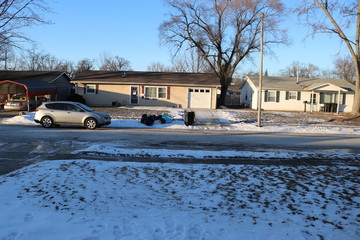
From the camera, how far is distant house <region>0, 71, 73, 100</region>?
2620 cm

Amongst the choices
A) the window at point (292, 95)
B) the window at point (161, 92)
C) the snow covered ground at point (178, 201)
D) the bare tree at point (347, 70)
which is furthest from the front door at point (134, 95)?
the bare tree at point (347, 70)

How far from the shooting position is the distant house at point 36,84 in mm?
26198

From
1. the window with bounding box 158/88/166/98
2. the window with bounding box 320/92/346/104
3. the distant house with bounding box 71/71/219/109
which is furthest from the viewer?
the window with bounding box 320/92/346/104

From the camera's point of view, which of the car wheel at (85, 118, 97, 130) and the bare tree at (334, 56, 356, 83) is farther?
the bare tree at (334, 56, 356, 83)

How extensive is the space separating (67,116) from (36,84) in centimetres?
1436

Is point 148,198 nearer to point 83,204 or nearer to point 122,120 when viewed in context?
point 83,204

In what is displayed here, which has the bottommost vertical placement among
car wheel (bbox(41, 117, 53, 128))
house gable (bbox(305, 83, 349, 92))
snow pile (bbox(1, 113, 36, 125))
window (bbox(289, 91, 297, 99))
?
snow pile (bbox(1, 113, 36, 125))

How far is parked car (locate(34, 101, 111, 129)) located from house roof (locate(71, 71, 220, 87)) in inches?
559

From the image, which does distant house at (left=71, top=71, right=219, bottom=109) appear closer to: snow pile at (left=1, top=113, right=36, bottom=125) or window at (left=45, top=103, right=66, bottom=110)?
snow pile at (left=1, top=113, right=36, bottom=125)

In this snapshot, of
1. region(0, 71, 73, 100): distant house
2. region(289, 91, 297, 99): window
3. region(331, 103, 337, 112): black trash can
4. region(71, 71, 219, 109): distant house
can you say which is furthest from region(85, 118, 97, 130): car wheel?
region(331, 103, 337, 112): black trash can

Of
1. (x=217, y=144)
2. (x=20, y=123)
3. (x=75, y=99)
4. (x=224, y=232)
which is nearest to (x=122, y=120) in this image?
(x=20, y=123)

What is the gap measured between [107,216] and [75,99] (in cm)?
2715

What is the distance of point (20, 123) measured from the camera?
18219mm

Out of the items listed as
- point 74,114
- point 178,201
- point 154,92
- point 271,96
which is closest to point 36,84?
point 154,92
